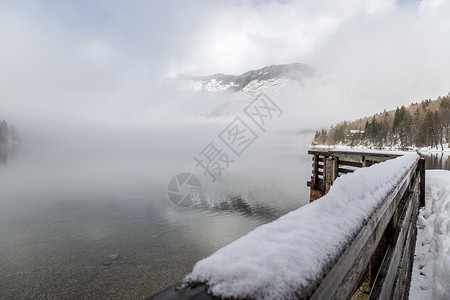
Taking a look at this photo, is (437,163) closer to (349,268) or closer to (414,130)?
(349,268)

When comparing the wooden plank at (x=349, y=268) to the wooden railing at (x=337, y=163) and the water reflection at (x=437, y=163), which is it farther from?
the water reflection at (x=437, y=163)

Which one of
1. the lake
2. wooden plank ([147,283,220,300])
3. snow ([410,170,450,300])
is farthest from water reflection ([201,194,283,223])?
wooden plank ([147,283,220,300])

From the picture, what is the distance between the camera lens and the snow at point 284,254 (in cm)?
69

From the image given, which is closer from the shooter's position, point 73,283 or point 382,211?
point 382,211

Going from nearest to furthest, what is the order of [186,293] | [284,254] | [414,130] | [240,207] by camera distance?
[186,293] → [284,254] → [240,207] → [414,130]

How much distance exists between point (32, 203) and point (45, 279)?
14935mm

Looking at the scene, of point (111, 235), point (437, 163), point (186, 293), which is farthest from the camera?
point (437, 163)

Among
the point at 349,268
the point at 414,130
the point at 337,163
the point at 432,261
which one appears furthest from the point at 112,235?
the point at 414,130

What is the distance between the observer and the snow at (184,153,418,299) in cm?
69

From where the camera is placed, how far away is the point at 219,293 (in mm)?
660

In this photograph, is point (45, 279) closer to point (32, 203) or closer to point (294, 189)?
point (32, 203)

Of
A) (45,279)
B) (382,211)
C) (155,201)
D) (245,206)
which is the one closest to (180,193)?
(155,201)

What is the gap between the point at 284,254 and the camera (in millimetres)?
827

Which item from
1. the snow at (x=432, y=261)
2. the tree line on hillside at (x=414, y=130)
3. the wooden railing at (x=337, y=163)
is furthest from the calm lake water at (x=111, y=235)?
the tree line on hillside at (x=414, y=130)
